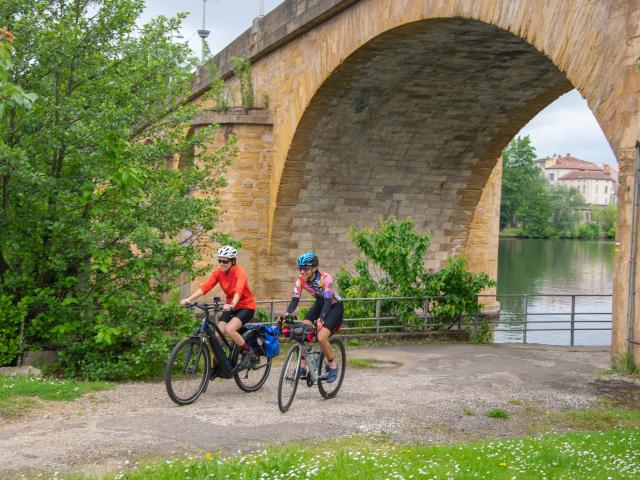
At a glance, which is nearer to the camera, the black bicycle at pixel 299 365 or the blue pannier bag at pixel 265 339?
the black bicycle at pixel 299 365

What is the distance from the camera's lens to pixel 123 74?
944 cm

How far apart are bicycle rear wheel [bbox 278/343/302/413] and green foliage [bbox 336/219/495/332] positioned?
547 cm

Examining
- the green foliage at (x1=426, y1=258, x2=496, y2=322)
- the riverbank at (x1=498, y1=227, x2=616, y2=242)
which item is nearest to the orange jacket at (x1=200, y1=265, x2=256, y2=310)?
the green foliage at (x1=426, y1=258, x2=496, y2=322)

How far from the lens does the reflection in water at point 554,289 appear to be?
20.4 m

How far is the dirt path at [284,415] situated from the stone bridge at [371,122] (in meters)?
3.67

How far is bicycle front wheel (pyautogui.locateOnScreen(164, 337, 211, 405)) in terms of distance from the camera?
6.89m

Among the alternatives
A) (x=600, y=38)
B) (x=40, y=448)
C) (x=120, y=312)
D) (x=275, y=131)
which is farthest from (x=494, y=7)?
(x=275, y=131)

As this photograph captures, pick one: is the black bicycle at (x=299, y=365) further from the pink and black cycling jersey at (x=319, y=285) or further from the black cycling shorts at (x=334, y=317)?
the pink and black cycling jersey at (x=319, y=285)

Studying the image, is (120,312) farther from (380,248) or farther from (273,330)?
(380,248)

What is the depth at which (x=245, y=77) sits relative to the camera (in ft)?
56.3

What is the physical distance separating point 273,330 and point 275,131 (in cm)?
903

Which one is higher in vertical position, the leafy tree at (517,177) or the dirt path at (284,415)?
the leafy tree at (517,177)

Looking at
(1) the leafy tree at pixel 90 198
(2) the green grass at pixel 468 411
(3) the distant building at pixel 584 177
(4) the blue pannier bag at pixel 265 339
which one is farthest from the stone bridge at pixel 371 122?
(3) the distant building at pixel 584 177

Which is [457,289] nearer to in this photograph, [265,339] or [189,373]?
[265,339]
